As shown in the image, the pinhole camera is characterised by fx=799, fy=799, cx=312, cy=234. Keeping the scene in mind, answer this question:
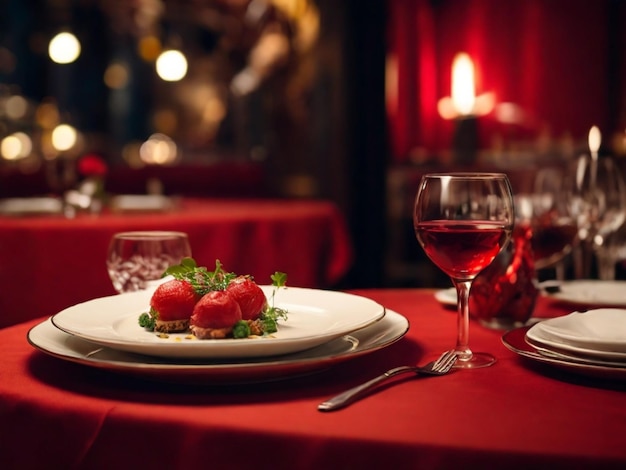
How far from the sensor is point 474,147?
7.55m

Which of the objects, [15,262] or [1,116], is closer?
[15,262]

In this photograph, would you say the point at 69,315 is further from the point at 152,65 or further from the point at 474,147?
the point at 152,65

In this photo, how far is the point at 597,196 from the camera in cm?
134

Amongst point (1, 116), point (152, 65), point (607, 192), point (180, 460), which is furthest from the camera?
point (152, 65)

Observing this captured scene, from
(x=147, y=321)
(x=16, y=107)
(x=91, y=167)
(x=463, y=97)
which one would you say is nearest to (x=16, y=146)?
(x=16, y=107)

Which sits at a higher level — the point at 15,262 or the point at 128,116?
the point at 128,116

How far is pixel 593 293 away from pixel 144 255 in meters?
0.73

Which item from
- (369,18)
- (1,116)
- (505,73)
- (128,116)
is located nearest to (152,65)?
(128,116)

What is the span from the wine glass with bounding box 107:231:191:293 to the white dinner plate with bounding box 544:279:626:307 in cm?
59

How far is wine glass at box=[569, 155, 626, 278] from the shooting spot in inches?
50.9

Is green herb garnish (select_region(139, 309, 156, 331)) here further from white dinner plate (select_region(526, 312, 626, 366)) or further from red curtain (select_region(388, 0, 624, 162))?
red curtain (select_region(388, 0, 624, 162))

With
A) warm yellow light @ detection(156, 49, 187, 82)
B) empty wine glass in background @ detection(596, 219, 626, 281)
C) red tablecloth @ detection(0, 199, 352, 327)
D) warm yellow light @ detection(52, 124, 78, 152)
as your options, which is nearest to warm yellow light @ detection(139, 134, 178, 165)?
warm yellow light @ detection(52, 124, 78, 152)

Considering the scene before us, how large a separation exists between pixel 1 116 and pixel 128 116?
235cm

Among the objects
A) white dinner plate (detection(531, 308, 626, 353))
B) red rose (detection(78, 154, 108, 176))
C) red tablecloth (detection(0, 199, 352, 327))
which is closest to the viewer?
white dinner plate (detection(531, 308, 626, 353))
